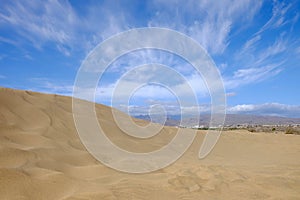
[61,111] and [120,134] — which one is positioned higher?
[61,111]

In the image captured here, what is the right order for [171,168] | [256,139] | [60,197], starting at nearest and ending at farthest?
1. [60,197]
2. [171,168]
3. [256,139]

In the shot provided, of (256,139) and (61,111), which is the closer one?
(61,111)

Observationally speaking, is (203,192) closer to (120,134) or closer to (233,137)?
(120,134)

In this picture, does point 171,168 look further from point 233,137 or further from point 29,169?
point 233,137

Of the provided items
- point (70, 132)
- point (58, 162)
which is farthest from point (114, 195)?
point (70, 132)

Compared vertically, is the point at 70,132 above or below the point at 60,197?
above

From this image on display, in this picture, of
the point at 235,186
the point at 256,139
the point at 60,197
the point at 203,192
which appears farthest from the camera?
the point at 256,139

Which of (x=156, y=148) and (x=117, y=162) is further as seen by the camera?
(x=156, y=148)

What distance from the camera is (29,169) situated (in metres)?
3.20

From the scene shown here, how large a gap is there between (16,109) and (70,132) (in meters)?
1.42

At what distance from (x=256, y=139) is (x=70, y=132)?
7.59 m

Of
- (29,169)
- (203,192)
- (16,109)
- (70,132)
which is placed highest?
(16,109)

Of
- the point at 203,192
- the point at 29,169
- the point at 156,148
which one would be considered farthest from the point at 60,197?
the point at 156,148

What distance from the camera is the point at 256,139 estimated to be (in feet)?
32.3
